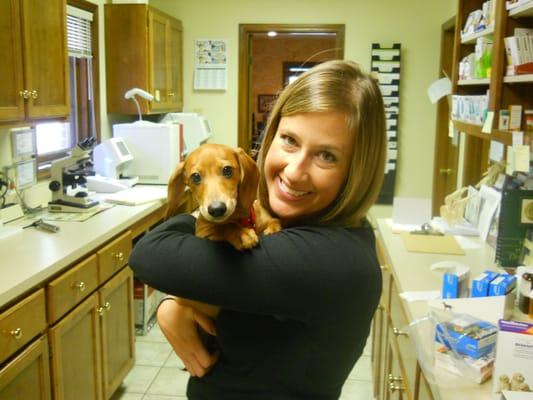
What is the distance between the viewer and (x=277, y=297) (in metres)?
0.84

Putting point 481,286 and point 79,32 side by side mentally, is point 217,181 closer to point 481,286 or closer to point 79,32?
point 481,286

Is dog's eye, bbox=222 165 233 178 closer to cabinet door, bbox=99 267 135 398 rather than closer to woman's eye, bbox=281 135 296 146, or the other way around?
woman's eye, bbox=281 135 296 146

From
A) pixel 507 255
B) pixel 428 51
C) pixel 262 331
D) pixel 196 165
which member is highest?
pixel 428 51

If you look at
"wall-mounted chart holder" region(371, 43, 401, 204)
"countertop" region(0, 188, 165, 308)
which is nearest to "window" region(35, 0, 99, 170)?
"countertop" region(0, 188, 165, 308)

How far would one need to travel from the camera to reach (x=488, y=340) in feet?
4.12

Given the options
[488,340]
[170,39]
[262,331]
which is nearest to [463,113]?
[488,340]

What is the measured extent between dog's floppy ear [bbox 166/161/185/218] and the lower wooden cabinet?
4.09ft

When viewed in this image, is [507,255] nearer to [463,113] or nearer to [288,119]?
[463,113]

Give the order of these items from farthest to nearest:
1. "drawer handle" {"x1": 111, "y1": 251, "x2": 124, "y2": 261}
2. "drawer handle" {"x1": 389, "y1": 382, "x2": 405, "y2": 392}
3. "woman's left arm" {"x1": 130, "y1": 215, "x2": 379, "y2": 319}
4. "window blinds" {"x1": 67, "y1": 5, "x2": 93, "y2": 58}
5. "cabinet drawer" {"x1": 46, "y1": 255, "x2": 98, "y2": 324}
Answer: "window blinds" {"x1": 67, "y1": 5, "x2": 93, "y2": 58} → "drawer handle" {"x1": 111, "y1": 251, "x2": 124, "y2": 261} → "cabinet drawer" {"x1": 46, "y1": 255, "x2": 98, "y2": 324} → "drawer handle" {"x1": 389, "y1": 382, "x2": 405, "y2": 392} → "woman's left arm" {"x1": 130, "y1": 215, "x2": 379, "y2": 319}

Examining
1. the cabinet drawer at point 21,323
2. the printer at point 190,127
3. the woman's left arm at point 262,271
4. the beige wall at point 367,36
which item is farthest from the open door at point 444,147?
the woman's left arm at point 262,271

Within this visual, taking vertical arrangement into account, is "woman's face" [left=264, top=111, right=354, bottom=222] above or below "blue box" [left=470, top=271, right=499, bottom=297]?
above

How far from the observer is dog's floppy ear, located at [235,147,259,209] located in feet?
3.24

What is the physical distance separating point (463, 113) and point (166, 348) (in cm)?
223

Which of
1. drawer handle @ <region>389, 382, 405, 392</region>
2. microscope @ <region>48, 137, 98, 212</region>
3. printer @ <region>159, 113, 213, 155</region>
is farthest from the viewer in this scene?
printer @ <region>159, 113, 213, 155</region>
